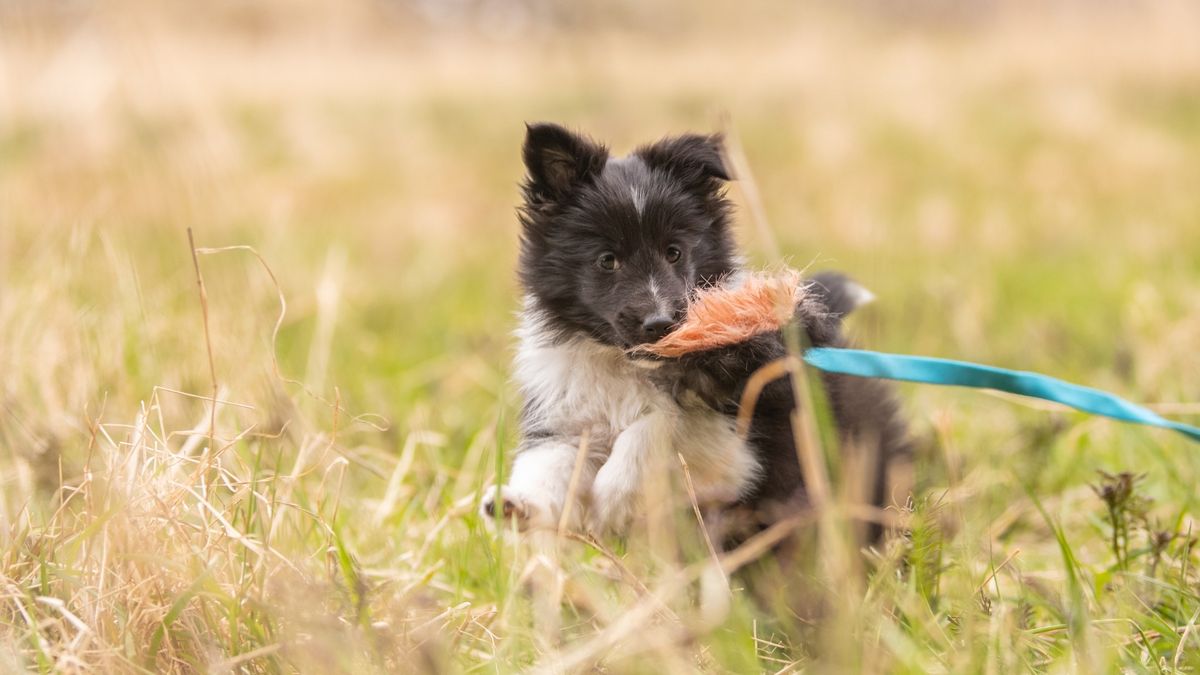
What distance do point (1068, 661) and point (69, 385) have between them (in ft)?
11.7

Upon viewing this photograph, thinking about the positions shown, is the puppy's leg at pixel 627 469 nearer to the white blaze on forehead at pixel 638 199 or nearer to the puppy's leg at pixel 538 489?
the puppy's leg at pixel 538 489

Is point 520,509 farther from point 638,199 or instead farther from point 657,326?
point 638,199

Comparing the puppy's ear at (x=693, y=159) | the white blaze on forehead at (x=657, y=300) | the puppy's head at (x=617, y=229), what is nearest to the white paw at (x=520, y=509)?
the puppy's head at (x=617, y=229)

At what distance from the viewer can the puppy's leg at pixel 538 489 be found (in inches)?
118

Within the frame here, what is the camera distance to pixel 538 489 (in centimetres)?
306

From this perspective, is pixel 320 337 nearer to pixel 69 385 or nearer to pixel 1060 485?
pixel 69 385

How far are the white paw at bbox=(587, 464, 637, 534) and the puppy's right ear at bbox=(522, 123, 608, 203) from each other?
88 centimetres

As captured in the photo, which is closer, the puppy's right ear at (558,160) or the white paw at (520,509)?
the white paw at (520,509)

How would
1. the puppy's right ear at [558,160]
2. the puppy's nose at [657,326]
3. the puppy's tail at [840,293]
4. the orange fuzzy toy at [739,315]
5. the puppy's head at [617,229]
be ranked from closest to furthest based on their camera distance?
the orange fuzzy toy at [739,315], the puppy's nose at [657,326], the puppy's head at [617,229], the puppy's right ear at [558,160], the puppy's tail at [840,293]

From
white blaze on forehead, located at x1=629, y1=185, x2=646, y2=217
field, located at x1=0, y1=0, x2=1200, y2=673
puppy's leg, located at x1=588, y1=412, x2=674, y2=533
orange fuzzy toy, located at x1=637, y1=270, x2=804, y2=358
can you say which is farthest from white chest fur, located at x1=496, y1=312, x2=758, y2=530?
white blaze on forehead, located at x1=629, y1=185, x2=646, y2=217

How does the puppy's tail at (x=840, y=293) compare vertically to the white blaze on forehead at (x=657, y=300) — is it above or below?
above

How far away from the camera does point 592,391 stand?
3271mm

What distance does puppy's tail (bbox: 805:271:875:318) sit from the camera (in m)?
3.46

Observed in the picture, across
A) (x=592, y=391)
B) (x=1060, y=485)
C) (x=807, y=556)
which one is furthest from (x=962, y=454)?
(x=592, y=391)
